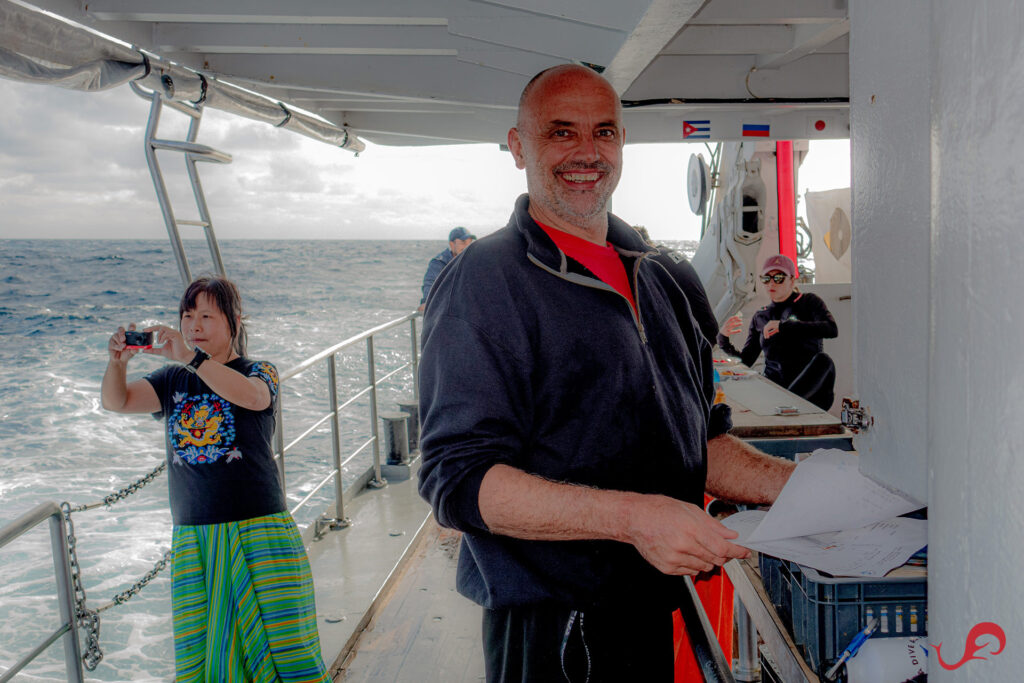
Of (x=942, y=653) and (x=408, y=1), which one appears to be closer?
(x=942, y=653)

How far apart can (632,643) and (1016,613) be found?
90 cm

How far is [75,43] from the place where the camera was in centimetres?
213

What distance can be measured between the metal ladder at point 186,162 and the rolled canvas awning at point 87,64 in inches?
2.0

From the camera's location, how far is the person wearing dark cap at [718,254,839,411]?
4.52 metres

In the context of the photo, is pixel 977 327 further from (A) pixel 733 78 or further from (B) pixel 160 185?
(A) pixel 733 78

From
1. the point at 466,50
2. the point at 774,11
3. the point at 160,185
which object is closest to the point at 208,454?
the point at 160,185

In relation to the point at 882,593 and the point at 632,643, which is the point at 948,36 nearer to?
the point at 882,593

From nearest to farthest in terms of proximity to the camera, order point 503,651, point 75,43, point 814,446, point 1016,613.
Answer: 1. point 1016,613
2. point 503,651
3. point 75,43
4. point 814,446

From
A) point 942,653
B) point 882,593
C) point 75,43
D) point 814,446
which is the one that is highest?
point 75,43

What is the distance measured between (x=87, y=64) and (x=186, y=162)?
607 mm

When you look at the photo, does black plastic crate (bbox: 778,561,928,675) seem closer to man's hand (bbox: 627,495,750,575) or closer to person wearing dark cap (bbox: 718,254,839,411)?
man's hand (bbox: 627,495,750,575)

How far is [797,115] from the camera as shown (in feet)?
16.1

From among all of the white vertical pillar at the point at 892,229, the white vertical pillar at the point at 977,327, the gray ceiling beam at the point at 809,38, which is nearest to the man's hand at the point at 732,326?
the gray ceiling beam at the point at 809,38

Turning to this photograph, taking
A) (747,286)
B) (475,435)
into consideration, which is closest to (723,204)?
(747,286)
